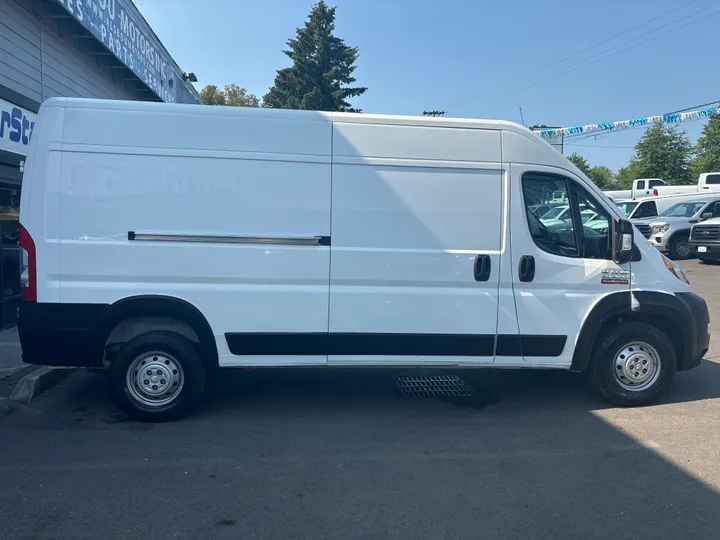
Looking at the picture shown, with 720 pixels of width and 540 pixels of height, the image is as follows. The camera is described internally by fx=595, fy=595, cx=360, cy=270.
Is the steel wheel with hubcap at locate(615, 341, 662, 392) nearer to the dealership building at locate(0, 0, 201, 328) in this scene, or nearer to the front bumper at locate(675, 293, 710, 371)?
the front bumper at locate(675, 293, 710, 371)

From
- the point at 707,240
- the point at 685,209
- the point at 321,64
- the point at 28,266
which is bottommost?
the point at 28,266

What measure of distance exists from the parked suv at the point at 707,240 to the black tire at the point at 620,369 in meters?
14.0

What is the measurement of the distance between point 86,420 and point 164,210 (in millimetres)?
1950

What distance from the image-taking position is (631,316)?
5.56m

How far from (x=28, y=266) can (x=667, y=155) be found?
4383 cm

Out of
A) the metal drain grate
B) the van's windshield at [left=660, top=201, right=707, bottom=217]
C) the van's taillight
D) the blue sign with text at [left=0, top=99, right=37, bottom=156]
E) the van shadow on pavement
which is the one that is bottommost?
the van shadow on pavement

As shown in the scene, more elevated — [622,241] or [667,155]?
[667,155]

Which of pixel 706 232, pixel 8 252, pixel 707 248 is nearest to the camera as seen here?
pixel 8 252

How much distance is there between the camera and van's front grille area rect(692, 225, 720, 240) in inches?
685

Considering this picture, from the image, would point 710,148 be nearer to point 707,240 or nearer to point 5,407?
point 707,240

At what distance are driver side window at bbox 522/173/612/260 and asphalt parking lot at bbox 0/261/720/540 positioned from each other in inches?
59.5

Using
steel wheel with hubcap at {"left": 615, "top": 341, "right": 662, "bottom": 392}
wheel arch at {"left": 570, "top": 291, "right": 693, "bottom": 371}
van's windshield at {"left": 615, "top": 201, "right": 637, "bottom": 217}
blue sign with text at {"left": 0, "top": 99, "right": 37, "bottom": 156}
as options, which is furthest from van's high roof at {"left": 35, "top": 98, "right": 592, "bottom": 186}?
van's windshield at {"left": 615, "top": 201, "right": 637, "bottom": 217}

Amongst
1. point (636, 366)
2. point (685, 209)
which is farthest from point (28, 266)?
point (685, 209)

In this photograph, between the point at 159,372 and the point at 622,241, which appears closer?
the point at 159,372
